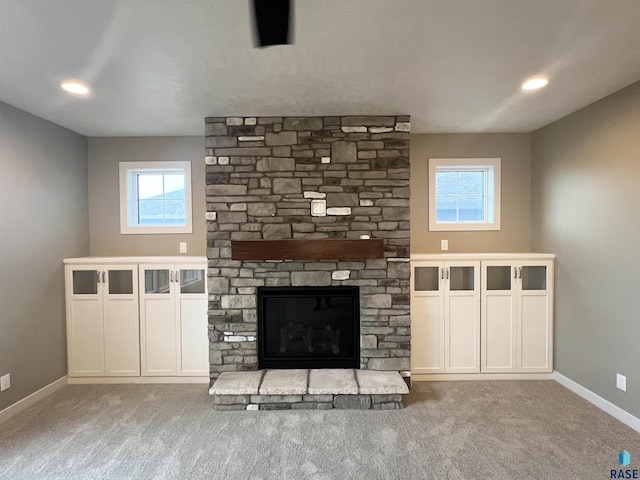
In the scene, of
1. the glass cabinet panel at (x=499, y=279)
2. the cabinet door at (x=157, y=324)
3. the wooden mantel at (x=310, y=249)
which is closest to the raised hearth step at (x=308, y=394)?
the cabinet door at (x=157, y=324)

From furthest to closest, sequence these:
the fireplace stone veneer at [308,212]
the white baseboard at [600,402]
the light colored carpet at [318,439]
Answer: the fireplace stone veneer at [308,212], the white baseboard at [600,402], the light colored carpet at [318,439]

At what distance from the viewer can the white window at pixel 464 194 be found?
3.73m

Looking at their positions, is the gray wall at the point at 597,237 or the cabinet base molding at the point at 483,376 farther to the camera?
the cabinet base molding at the point at 483,376

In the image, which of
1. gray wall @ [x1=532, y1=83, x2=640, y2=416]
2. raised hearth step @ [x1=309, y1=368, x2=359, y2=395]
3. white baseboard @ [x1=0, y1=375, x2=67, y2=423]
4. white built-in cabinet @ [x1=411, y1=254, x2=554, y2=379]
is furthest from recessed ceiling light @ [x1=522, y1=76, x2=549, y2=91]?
white baseboard @ [x1=0, y1=375, x2=67, y2=423]

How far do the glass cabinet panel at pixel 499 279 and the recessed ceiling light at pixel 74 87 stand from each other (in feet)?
12.6

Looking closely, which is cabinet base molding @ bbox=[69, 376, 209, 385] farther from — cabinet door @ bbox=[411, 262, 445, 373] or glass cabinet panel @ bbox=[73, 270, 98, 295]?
cabinet door @ bbox=[411, 262, 445, 373]

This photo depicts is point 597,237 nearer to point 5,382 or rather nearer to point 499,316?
point 499,316

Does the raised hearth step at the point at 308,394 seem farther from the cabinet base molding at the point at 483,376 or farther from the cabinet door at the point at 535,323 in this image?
the cabinet door at the point at 535,323

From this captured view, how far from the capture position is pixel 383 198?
3.12 metres

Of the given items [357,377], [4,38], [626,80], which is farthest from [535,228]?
[4,38]

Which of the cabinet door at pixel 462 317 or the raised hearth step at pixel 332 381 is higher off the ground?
the cabinet door at pixel 462 317

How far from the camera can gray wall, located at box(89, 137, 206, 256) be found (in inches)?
147

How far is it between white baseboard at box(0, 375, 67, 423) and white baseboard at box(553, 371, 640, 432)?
4.91m

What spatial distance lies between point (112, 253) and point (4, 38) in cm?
242
